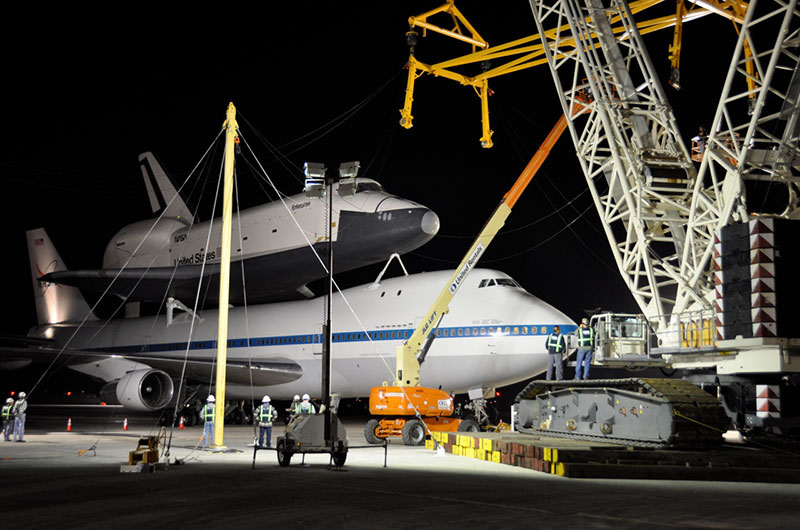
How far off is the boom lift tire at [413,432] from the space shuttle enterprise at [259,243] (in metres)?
7.17

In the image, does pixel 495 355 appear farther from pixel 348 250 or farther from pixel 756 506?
pixel 756 506

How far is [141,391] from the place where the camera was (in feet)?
79.8

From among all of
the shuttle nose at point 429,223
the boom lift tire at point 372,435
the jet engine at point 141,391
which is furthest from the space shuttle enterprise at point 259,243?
the boom lift tire at point 372,435

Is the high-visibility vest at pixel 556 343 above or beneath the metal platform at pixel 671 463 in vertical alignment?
above

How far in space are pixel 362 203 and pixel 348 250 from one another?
5.64 feet

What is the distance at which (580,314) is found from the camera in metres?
39.5

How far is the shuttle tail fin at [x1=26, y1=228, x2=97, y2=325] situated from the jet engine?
15500mm

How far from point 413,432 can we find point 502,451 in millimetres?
5071

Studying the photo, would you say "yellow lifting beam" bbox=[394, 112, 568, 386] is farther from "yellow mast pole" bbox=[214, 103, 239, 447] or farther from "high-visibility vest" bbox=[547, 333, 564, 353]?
"yellow mast pole" bbox=[214, 103, 239, 447]

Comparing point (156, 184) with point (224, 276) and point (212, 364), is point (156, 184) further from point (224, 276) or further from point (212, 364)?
point (224, 276)

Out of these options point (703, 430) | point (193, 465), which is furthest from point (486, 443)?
point (193, 465)

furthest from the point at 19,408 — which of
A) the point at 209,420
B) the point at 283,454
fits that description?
the point at 283,454

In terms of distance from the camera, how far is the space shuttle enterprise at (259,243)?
2519 centimetres

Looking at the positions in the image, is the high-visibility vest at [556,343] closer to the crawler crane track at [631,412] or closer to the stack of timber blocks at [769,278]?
the crawler crane track at [631,412]
